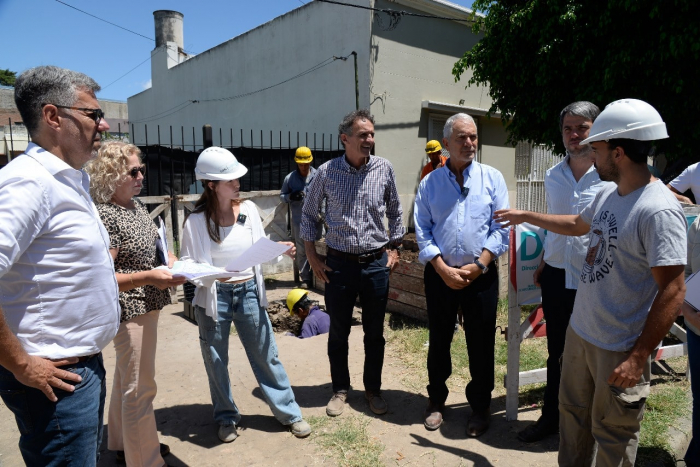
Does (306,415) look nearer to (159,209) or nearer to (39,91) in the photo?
(39,91)

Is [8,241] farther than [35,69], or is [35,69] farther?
[35,69]

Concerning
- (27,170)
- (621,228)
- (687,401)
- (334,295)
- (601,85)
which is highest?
(601,85)

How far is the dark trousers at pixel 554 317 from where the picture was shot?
3176mm

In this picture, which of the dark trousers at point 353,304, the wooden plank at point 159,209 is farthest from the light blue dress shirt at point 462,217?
the wooden plank at point 159,209

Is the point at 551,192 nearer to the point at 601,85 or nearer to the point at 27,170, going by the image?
the point at 27,170

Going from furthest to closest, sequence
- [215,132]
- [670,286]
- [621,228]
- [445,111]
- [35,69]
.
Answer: [215,132] < [445,111] < [621,228] < [670,286] < [35,69]

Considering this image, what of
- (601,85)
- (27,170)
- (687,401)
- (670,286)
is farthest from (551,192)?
(601,85)

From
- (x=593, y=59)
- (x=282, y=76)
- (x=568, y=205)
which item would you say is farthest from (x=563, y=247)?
(x=282, y=76)

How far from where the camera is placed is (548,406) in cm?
340

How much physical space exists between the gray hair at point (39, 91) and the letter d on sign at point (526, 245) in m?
2.86

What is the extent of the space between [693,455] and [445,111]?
1009 centimetres

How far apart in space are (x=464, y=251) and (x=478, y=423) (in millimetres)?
1258

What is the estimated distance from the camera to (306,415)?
379 centimetres

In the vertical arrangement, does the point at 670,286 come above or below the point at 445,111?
below
